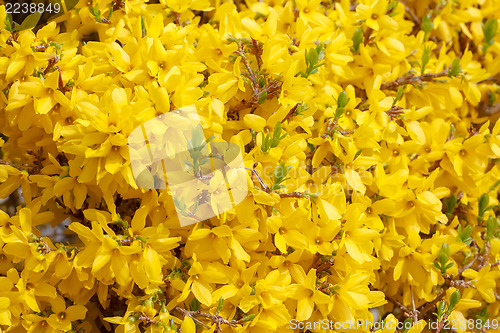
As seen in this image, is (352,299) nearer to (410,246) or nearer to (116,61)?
(410,246)

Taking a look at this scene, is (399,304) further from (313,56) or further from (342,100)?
(313,56)

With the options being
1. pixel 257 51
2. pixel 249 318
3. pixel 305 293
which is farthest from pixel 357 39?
pixel 249 318

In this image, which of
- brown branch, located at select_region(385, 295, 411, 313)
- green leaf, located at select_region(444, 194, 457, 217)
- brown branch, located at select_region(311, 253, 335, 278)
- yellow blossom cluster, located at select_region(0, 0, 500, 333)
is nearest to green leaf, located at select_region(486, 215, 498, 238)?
yellow blossom cluster, located at select_region(0, 0, 500, 333)

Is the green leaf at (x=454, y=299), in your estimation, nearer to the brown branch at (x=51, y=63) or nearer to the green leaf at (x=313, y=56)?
the green leaf at (x=313, y=56)

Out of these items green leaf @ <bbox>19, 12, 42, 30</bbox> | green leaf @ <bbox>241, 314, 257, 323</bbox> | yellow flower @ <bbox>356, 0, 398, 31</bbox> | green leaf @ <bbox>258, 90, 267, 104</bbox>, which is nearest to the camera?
green leaf @ <bbox>241, 314, 257, 323</bbox>

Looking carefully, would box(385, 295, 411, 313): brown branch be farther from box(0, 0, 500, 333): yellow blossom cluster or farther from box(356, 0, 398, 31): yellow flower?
box(356, 0, 398, 31): yellow flower

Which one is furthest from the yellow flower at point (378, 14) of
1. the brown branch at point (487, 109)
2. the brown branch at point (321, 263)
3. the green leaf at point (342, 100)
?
the brown branch at point (321, 263)
